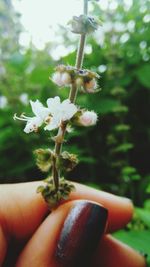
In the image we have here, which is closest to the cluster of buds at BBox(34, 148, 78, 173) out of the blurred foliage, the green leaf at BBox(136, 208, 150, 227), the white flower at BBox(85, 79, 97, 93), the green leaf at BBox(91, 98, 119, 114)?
the white flower at BBox(85, 79, 97, 93)

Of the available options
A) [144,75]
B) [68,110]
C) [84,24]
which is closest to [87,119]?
[68,110]

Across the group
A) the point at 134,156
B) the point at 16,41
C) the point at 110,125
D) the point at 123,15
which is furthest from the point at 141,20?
the point at 16,41

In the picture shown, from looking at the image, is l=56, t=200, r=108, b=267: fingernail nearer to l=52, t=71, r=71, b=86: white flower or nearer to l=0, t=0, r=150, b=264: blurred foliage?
l=52, t=71, r=71, b=86: white flower

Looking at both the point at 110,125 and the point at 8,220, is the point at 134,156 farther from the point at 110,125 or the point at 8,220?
the point at 8,220

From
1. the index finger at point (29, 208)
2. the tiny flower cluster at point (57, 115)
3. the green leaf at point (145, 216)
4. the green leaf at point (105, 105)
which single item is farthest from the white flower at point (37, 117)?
the green leaf at point (105, 105)

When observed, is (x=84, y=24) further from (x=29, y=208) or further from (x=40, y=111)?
(x=29, y=208)
